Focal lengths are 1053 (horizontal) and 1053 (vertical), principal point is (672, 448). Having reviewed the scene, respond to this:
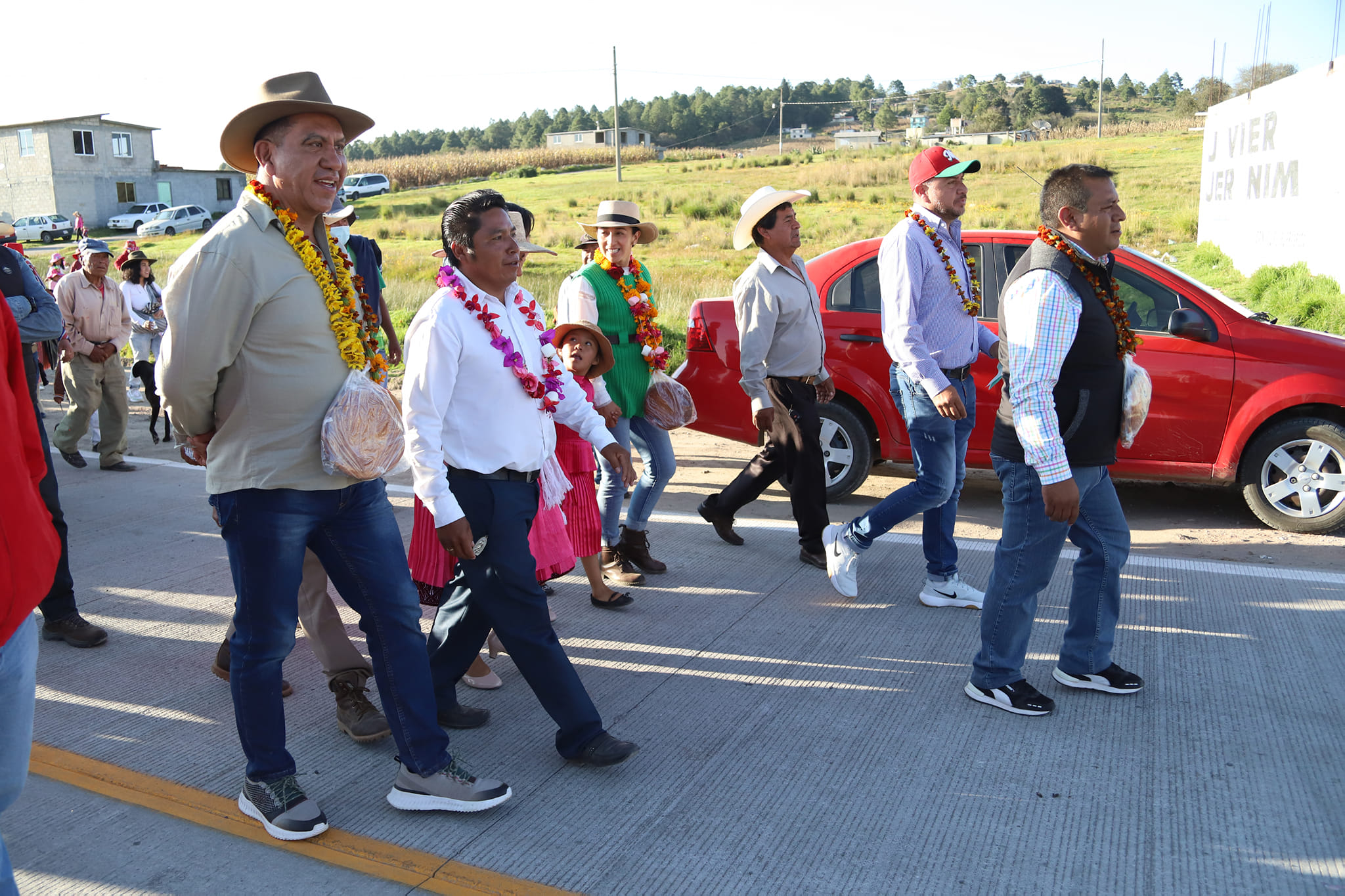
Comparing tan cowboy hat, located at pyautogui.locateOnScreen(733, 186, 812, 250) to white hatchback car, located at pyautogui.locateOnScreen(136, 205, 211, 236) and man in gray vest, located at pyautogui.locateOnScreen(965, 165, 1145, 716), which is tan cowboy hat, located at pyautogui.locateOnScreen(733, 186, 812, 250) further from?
white hatchback car, located at pyautogui.locateOnScreen(136, 205, 211, 236)

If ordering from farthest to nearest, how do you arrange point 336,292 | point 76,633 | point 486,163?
point 486,163 → point 76,633 → point 336,292

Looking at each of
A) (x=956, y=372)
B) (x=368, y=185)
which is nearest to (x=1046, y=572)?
(x=956, y=372)

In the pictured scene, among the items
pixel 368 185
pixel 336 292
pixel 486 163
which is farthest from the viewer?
pixel 486 163

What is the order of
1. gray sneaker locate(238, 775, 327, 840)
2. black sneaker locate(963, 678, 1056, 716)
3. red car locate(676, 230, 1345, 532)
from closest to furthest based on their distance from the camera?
gray sneaker locate(238, 775, 327, 840) → black sneaker locate(963, 678, 1056, 716) → red car locate(676, 230, 1345, 532)

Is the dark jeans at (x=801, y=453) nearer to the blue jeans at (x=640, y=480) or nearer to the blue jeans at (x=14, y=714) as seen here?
the blue jeans at (x=640, y=480)

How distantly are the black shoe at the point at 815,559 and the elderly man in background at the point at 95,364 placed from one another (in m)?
5.94

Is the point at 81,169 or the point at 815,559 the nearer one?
the point at 815,559

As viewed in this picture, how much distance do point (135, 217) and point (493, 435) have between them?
60148 mm

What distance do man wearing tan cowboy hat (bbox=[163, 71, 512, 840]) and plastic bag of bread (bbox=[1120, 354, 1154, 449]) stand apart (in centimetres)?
255

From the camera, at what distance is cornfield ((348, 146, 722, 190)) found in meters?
70.1

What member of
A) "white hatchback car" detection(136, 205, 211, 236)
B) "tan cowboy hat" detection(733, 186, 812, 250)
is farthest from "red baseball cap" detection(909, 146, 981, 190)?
"white hatchback car" detection(136, 205, 211, 236)

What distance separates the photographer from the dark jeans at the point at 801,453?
→ 5.76 meters

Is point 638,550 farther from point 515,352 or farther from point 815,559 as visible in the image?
point 515,352

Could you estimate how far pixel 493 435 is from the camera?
347cm
